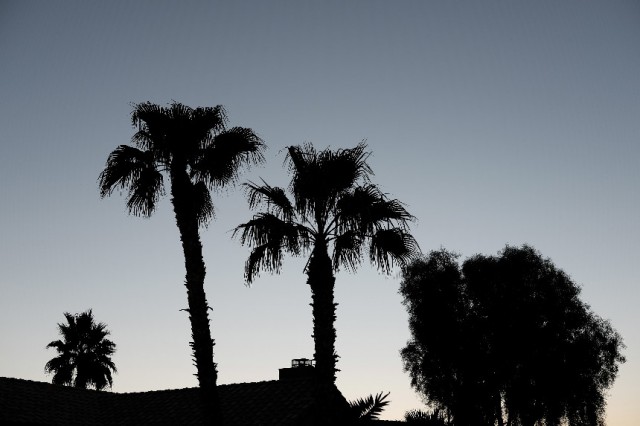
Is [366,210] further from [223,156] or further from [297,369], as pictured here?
[297,369]

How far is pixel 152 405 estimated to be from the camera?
96.4ft

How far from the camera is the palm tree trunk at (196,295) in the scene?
1708 centimetres

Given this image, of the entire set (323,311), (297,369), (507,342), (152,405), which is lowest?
(323,311)

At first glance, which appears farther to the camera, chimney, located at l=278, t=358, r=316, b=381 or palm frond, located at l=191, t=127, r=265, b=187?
chimney, located at l=278, t=358, r=316, b=381

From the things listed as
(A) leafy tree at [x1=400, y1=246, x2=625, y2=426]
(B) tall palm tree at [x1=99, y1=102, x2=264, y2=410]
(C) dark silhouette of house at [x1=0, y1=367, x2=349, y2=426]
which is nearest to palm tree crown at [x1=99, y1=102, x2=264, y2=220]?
(B) tall palm tree at [x1=99, y1=102, x2=264, y2=410]

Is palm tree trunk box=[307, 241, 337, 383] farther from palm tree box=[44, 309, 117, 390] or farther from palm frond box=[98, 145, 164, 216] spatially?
palm tree box=[44, 309, 117, 390]

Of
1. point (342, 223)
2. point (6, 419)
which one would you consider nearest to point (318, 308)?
point (342, 223)

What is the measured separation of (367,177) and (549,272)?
93.7 feet

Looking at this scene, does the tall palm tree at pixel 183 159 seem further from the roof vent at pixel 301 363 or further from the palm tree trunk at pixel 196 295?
the roof vent at pixel 301 363

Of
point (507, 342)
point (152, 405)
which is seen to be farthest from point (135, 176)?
point (507, 342)

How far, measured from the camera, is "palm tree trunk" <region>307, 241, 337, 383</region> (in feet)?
48.4

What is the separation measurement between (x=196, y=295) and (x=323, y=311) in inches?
156

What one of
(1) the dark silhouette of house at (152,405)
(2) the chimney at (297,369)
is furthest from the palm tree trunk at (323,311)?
(2) the chimney at (297,369)

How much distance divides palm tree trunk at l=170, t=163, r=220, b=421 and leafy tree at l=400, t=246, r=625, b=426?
2254cm
